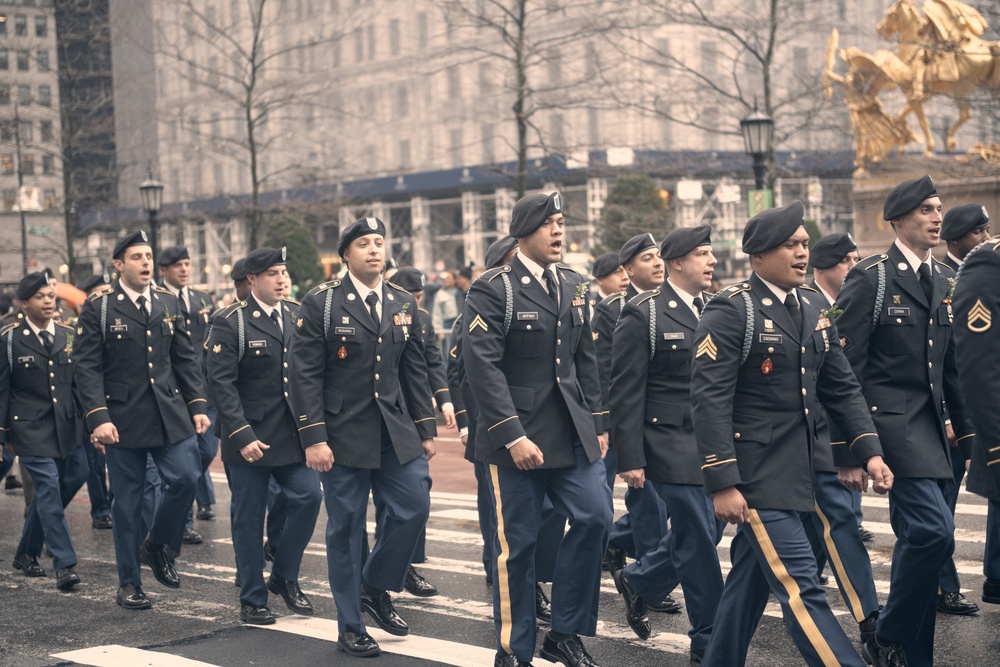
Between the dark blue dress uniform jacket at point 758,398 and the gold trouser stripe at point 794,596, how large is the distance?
0.41ft

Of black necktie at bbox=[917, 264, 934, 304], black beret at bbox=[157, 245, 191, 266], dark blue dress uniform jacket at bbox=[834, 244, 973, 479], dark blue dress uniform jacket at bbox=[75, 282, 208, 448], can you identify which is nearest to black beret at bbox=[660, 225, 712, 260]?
dark blue dress uniform jacket at bbox=[834, 244, 973, 479]

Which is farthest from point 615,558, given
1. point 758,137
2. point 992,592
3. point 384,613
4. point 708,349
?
point 758,137

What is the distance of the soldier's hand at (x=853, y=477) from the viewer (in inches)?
265

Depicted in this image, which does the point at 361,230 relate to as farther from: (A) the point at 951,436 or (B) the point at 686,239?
(A) the point at 951,436

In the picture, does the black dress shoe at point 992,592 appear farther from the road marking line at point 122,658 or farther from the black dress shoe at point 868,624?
the road marking line at point 122,658

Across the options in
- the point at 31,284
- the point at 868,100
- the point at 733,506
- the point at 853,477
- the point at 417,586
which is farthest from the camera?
the point at 868,100

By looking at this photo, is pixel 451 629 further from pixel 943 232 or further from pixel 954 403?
pixel 943 232

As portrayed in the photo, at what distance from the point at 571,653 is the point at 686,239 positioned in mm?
2348

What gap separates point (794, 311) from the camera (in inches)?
245

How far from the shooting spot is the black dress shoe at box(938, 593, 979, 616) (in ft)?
26.2

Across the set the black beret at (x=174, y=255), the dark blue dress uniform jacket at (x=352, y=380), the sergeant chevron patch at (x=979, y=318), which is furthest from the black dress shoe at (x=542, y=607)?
the black beret at (x=174, y=255)

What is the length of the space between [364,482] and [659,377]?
1.78 m

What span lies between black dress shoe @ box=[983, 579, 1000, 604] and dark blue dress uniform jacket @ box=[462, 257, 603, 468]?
2652mm

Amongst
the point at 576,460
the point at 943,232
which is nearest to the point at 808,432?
Answer: the point at 576,460
